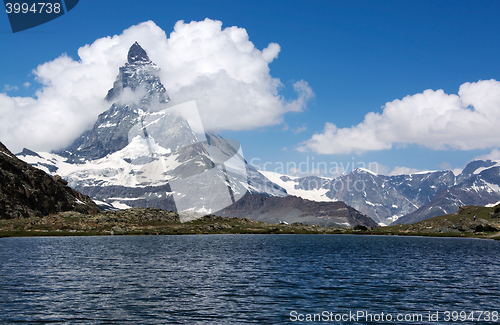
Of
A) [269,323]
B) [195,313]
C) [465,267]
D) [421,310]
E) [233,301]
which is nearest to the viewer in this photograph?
[269,323]

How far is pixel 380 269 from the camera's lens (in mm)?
89750

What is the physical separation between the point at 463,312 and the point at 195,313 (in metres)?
32.1

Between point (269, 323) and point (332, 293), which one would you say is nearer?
point (269, 323)

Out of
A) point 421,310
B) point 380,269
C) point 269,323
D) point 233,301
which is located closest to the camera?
point 269,323

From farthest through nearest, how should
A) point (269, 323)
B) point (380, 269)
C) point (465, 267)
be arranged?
1. point (465, 267)
2. point (380, 269)
3. point (269, 323)

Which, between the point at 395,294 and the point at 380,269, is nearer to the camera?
the point at 395,294

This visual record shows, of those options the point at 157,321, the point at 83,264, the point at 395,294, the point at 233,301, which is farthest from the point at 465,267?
the point at 83,264

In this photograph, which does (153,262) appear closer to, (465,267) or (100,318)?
(100,318)

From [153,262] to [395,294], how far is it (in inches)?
2421

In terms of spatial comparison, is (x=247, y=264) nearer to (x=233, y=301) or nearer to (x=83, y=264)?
(x=83, y=264)

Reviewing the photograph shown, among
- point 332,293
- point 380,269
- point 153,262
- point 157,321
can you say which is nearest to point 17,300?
point 157,321

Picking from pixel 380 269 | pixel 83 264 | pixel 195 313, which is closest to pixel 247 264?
pixel 380 269

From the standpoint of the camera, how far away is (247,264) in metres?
97.1

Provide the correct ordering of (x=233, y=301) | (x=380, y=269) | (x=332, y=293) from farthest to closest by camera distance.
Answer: (x=380, y=269) → (x=332, y=293) → (x=233, y=301)
